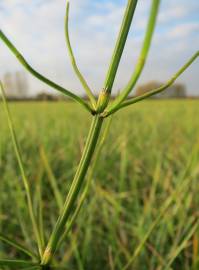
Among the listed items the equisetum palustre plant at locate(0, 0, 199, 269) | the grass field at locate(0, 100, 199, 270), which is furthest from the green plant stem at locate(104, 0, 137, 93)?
the grass field at locate(0, 100, 199, 270)

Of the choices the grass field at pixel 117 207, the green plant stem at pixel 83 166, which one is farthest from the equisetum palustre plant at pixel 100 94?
the grass field at pixel 117 207

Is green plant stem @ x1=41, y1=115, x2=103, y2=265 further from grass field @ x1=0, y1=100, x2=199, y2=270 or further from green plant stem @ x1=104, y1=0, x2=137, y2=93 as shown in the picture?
grass field @ x1=0, y1=100, x2=199, y2=270

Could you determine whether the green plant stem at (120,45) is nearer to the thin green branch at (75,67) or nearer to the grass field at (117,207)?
the thin green branch at (75,67)

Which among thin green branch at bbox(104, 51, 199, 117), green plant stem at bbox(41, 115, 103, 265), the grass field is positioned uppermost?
thin green branch at bbox(104, 51, 199, 117)

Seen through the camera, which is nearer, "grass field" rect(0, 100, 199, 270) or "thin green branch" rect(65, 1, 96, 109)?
"thin green branch" rect(65, 1, 96, 109)

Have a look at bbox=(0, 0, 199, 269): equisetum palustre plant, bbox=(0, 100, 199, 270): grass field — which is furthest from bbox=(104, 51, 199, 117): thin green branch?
bbox=(0, 100, 199, 270): grass field

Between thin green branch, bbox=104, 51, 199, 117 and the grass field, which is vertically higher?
thin green branch, bbox=104, 51, 199, 117

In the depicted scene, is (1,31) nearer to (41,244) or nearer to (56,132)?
(41,244)

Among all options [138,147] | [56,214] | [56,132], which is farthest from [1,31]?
Answer: [56,132]

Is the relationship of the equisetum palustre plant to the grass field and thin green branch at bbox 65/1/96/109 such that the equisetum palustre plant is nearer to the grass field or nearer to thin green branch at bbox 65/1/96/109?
thin green branch at bbox 65/1/96/109
